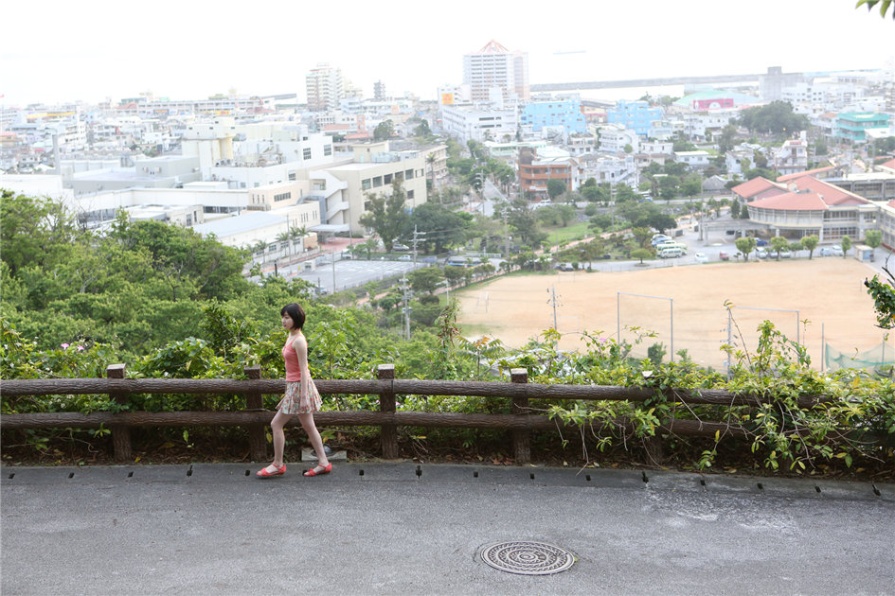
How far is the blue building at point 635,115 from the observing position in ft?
308

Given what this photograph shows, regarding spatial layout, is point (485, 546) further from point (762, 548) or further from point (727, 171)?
point (727, 171)

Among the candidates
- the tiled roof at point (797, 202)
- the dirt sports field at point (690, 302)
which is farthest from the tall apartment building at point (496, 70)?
the dirt sports field at point (690, 302)

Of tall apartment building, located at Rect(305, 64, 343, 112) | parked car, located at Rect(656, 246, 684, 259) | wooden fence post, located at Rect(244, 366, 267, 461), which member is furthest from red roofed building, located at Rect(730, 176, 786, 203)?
tall apartment building, located at Rect(305, 64, 343, 112)

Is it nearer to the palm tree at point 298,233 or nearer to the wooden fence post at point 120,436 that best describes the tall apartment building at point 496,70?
the palm tree at point 298,233

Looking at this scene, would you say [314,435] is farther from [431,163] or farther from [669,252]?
[431,163]

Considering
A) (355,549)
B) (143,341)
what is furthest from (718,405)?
(143,341)

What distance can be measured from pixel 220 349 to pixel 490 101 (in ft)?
357

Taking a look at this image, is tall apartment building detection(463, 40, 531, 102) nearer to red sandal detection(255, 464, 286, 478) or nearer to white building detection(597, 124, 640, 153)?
white building detection(597, 124, 640, 153)

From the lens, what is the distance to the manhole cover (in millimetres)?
2797

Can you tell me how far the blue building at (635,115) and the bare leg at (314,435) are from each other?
9137 centimetres

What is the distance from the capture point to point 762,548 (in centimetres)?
294

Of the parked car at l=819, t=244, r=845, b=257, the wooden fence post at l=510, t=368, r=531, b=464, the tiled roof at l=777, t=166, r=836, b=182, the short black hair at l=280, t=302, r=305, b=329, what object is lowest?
the parked car at l=819, t=244, r=845, b=257

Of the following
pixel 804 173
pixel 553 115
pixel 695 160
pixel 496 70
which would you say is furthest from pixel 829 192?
pixel 496 70

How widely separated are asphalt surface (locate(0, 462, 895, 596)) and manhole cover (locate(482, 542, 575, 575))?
0.01 metres
